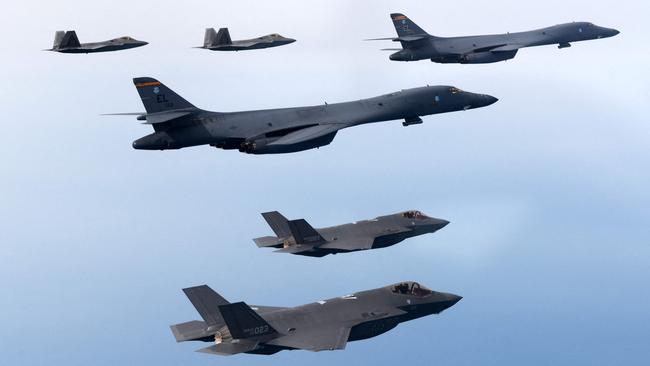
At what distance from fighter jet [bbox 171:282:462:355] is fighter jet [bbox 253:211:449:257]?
9.01 metres

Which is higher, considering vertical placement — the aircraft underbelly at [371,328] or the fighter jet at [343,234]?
the fighter jet at [343,234]

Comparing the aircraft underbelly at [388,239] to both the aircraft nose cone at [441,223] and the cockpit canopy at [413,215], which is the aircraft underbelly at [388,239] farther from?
the aircraft nose cone at [441,223]

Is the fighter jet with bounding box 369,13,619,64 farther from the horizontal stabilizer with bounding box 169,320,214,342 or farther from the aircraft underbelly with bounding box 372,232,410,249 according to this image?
the horizontal stabilizer with bounding box 169,320,214,342

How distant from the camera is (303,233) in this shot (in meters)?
85.6

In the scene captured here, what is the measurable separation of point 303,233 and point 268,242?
357 centimetres

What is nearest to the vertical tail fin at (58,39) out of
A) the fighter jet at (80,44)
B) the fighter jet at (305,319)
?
the fighter jet at (80,44)

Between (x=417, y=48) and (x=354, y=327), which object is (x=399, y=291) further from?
(x=417, y=48)

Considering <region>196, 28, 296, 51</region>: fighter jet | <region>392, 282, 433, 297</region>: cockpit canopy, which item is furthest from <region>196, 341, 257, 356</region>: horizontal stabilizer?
<region>196, 28, 296, 51</region>: fighter jet

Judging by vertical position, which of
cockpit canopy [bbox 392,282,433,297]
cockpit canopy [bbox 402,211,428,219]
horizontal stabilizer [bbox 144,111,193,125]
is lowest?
cockpit canopy [bbox 392,282,433,297]

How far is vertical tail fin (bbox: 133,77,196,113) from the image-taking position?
80363 millimetres

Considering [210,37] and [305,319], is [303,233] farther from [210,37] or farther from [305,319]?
[210,37]

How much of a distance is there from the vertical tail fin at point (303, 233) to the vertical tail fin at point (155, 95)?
11.3m

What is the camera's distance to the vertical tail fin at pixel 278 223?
287ft

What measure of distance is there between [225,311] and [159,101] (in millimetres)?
17196
